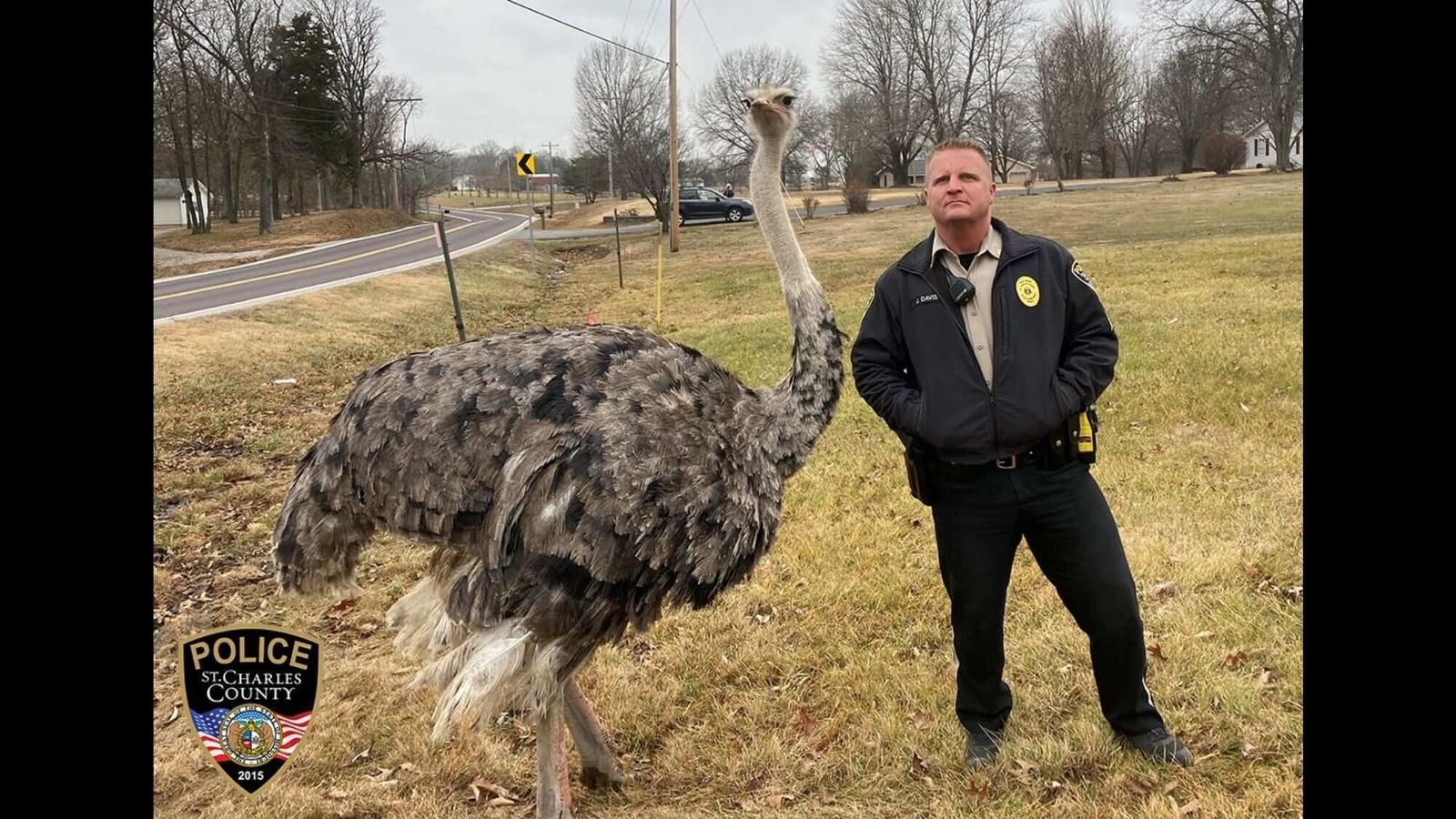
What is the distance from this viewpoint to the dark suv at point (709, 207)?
31.8 m

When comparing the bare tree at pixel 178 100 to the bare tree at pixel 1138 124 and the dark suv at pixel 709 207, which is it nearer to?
the dark suv at pixel 709 207

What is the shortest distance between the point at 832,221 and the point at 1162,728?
26484 mm

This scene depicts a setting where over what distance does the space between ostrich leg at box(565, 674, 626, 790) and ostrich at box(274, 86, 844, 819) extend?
0.73 feet

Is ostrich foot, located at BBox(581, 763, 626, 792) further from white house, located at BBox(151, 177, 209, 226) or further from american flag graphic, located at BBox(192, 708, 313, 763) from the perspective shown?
white house, located at BBox(151, 177, 209, 226)

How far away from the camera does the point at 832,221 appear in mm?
28484

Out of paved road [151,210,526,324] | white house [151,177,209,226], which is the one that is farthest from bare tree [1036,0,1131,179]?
white house [151,177,209,226]

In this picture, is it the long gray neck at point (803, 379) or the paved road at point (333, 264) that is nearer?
the long gray neck at point (803, 379)

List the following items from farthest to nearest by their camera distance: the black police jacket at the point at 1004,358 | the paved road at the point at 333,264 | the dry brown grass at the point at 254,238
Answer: the dry brown grass at the point at 254,238 < the paved road at the point at 333,264 < the black police jacket at the point at 1004,358

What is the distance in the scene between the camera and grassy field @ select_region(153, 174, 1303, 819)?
298 centimetres

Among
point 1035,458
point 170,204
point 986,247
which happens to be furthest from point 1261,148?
point 1035,458

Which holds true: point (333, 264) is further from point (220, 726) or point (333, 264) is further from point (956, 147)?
point (956, 147)

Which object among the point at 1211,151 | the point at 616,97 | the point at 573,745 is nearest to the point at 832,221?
the point at 616,97

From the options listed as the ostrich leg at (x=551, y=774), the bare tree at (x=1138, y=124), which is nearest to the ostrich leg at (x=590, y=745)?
the ostrich leg at (x=551, y=774)

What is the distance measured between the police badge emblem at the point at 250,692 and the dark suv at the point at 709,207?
1194 inches
